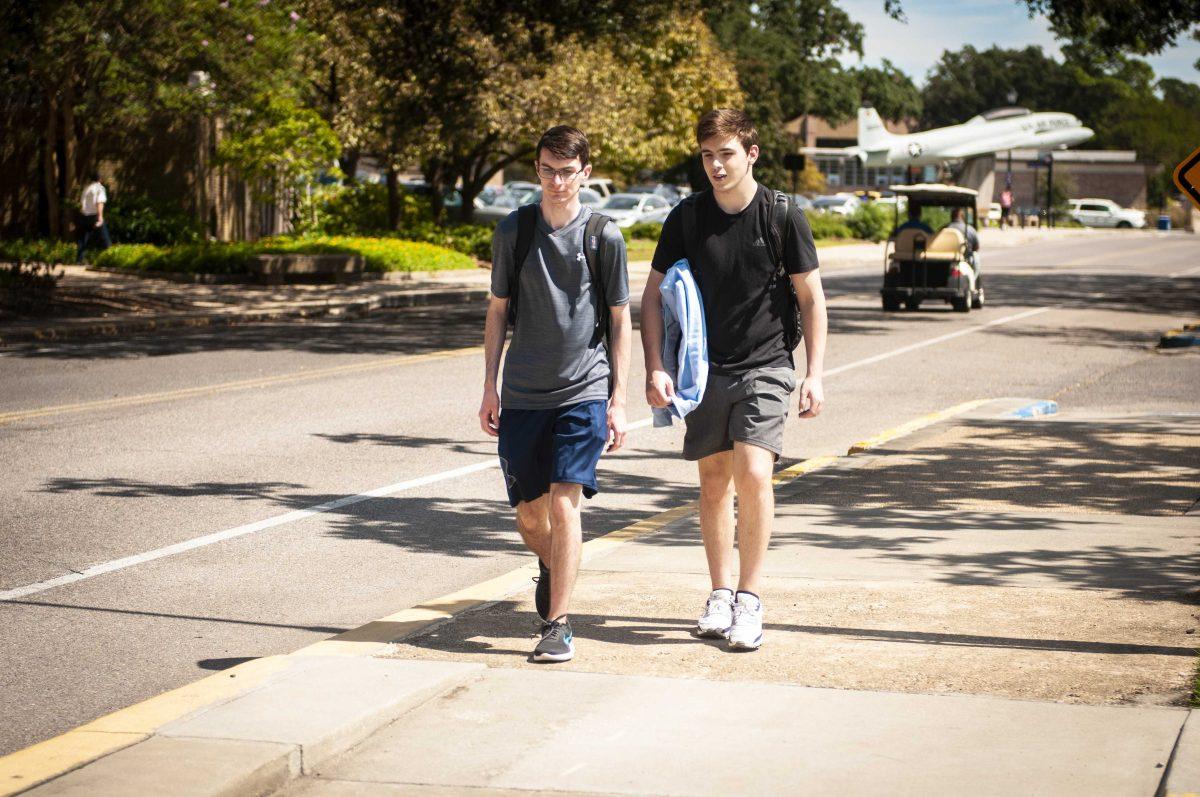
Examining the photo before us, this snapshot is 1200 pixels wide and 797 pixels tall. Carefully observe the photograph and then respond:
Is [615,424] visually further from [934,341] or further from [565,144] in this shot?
[934,341]

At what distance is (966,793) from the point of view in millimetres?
4250

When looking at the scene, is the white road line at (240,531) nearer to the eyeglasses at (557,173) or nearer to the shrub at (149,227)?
the eyeglasses at (557,173)

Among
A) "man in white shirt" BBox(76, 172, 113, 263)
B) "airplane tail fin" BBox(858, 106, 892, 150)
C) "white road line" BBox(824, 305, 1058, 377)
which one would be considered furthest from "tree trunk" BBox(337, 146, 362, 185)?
"airplane tail fin" BBox(858, 106, 892, 150)

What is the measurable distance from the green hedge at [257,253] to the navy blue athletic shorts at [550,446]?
23.8 m

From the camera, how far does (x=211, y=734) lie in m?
4.57

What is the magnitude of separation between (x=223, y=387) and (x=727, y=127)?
974cm

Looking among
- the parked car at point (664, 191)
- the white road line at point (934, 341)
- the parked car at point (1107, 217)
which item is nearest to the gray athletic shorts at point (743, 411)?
the white road line at point (934, 341)

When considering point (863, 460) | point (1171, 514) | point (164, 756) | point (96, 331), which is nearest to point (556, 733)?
point (164, 756)

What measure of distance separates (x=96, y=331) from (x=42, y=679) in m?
15.3

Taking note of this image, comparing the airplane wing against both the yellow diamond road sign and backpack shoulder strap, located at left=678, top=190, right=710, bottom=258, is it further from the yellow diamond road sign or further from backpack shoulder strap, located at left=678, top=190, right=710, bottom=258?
backpack shoulder strap, located at left=678, top=190, right=710, bottom=258

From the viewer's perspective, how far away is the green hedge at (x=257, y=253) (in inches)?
1143

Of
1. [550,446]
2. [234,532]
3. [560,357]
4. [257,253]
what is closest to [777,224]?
[560,357]

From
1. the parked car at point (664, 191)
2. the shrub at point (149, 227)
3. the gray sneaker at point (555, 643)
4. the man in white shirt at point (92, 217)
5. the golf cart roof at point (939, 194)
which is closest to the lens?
the gray sneaker at point (555, 643)

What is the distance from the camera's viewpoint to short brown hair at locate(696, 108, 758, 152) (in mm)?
5711
